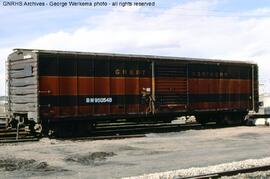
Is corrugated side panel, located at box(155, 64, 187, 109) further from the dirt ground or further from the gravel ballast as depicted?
the gravel ballast

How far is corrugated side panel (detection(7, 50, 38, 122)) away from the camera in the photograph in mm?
19241

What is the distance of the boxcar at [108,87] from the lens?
19.5 meters

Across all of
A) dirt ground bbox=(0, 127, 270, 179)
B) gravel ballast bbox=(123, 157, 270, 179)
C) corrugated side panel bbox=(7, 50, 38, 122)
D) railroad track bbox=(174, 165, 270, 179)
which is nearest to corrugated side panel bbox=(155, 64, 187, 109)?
dirt ground bbox=(0, 127, 270, 179)

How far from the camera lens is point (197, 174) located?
11.4m

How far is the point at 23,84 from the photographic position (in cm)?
2003

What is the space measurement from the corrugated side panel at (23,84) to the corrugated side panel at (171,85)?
6.23m

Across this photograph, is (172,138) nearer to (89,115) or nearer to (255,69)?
(89,115)

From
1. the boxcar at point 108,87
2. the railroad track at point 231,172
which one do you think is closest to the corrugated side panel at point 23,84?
the boxcar at point 108,87

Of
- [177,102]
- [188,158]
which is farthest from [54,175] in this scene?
[177,102]

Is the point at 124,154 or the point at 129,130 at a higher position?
the point at 129,130

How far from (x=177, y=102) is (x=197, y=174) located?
12.5m

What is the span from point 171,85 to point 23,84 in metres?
7.28

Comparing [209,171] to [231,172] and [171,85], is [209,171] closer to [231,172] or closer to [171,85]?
[231,172]

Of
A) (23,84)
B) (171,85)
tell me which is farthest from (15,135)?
(171,85)
